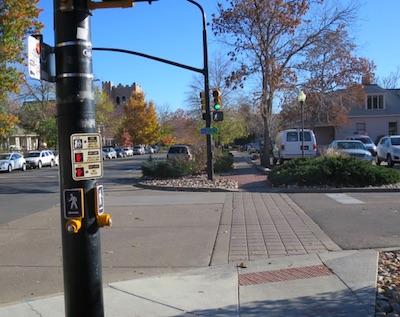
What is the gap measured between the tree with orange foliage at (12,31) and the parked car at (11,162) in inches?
426

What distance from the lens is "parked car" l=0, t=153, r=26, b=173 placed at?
Result: 3297 centimetres

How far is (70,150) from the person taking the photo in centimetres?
334

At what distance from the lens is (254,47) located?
79.4ft

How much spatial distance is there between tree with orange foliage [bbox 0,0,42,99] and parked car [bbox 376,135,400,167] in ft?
67.7

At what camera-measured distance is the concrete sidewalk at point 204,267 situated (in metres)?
4.57

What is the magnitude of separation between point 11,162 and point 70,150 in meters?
33.4

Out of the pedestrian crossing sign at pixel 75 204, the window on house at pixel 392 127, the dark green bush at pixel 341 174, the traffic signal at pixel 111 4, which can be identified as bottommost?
the dark green bush at pixel 341 174

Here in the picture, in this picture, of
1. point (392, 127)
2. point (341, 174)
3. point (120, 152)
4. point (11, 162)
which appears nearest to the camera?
point (341, 174)

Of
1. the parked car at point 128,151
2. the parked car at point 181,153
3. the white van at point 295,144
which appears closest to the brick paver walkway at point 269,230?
the parked car at point 181,153

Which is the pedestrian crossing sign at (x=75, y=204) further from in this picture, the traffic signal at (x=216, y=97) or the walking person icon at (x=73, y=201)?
the traffic signal at (x=216, y=97)

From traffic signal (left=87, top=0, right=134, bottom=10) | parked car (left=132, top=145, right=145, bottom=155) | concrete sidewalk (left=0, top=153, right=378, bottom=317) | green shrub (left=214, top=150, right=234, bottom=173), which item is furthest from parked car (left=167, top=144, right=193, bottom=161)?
→ parked car (left=132, top=145, right=145, bottom=155)

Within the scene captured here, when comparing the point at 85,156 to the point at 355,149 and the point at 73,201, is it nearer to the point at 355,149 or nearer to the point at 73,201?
the point at 73,201

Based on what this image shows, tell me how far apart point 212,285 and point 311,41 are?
876 inches

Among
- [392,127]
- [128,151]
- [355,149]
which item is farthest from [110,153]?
[355,149]
